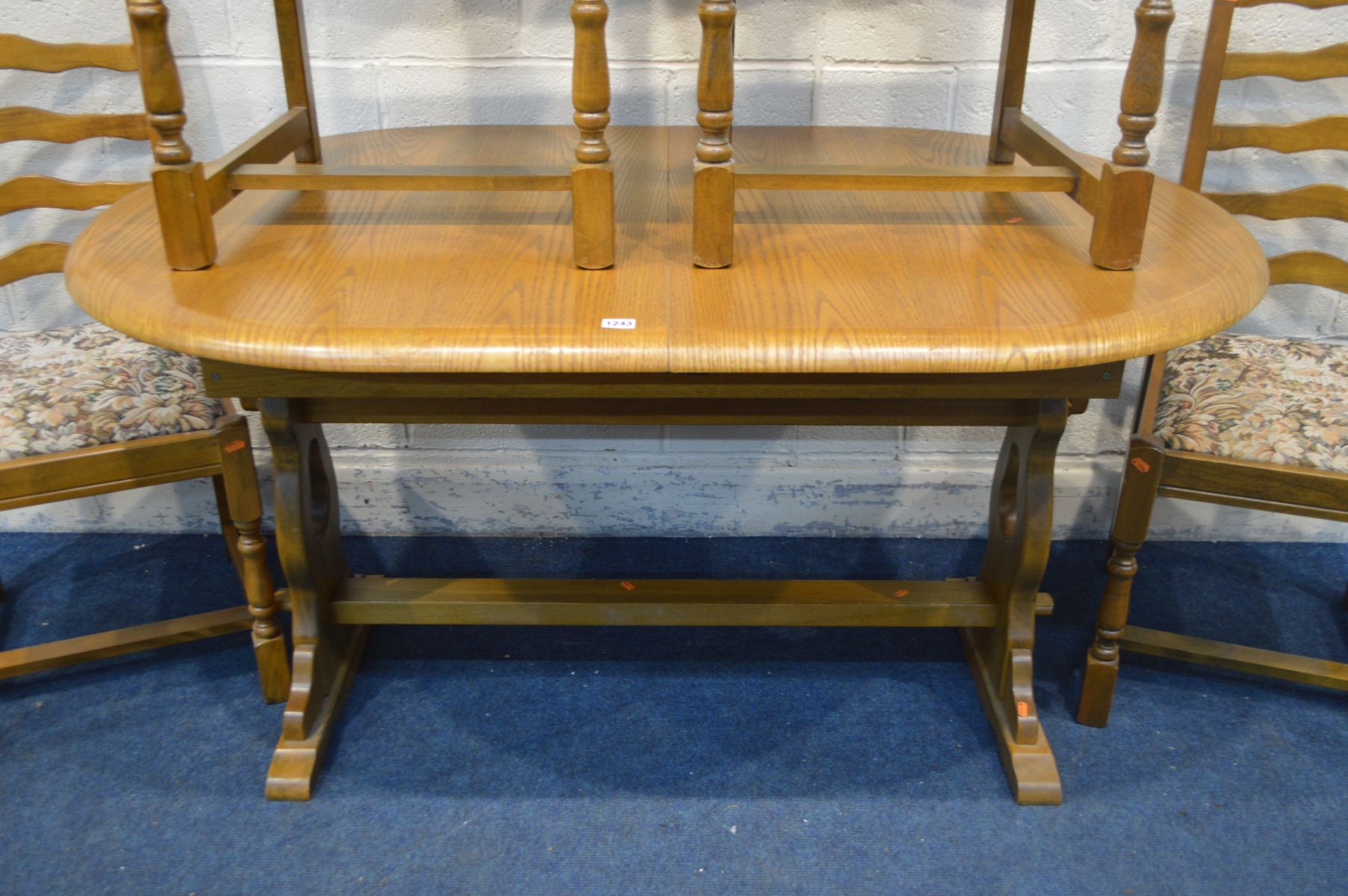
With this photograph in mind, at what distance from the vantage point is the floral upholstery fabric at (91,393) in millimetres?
1595

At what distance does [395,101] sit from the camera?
1919mm

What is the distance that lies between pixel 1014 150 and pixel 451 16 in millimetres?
989

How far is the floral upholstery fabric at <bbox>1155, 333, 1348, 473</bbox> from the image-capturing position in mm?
1568

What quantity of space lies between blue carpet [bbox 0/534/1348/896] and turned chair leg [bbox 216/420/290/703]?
0.07 meters

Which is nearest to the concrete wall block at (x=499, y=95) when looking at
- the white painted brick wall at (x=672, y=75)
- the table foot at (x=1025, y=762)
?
the white painted brick wall at (x=672, y=75)

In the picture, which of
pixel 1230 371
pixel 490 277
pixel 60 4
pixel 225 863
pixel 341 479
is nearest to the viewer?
pixel 490 277

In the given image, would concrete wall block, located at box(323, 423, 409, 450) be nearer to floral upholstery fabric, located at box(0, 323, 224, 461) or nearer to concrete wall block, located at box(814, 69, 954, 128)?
floral upholstery fabric, located at box(0, 323, 224, 461)

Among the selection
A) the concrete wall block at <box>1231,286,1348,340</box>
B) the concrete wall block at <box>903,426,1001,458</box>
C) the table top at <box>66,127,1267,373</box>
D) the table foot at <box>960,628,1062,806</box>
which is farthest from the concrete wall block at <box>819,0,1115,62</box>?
the table foot at <box>960,628,1062,806</box>

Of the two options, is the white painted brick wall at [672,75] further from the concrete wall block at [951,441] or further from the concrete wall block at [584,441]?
the concrete wall block at [584,441]

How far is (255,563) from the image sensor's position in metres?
1.69

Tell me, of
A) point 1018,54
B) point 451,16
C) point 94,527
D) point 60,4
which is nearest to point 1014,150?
point 1018,54

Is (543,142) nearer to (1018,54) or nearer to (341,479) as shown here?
(1018,54)

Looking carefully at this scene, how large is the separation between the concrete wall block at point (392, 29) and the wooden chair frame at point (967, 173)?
0.84 meters

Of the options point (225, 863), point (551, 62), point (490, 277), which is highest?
point (551, 62)
